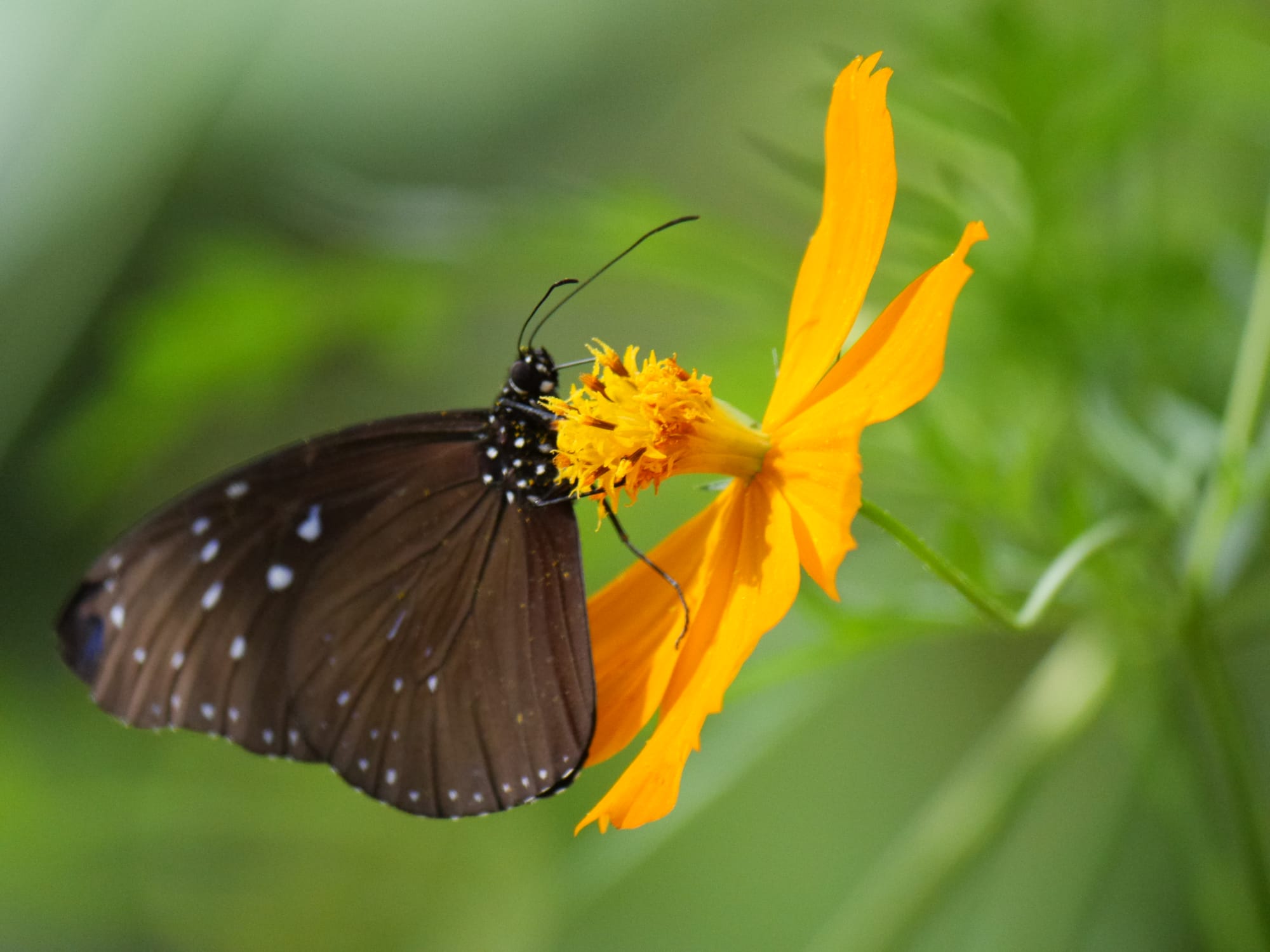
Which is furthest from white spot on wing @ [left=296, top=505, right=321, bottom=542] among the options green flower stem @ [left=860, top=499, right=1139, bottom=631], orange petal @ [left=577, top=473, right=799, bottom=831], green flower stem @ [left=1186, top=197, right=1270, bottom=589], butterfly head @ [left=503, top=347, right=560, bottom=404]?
green flower stem @ [left=1186, top=197, right=1270, bottom=589]

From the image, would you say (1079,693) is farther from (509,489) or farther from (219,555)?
(219,555)

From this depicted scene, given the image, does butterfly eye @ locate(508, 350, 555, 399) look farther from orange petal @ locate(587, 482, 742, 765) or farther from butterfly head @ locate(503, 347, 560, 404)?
orange petal @ locate(587, 482, 742, 765)

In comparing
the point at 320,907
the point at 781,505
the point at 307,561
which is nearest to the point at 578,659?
the point at 781,505

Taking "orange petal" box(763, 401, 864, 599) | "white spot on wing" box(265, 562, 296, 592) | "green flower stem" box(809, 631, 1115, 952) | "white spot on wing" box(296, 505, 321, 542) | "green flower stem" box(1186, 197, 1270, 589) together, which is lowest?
"white spot on wing" box(265, 562, 296, 592)

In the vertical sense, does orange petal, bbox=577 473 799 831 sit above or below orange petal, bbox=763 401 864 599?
below

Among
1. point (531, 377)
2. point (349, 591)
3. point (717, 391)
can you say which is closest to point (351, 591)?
point (349, 591)
